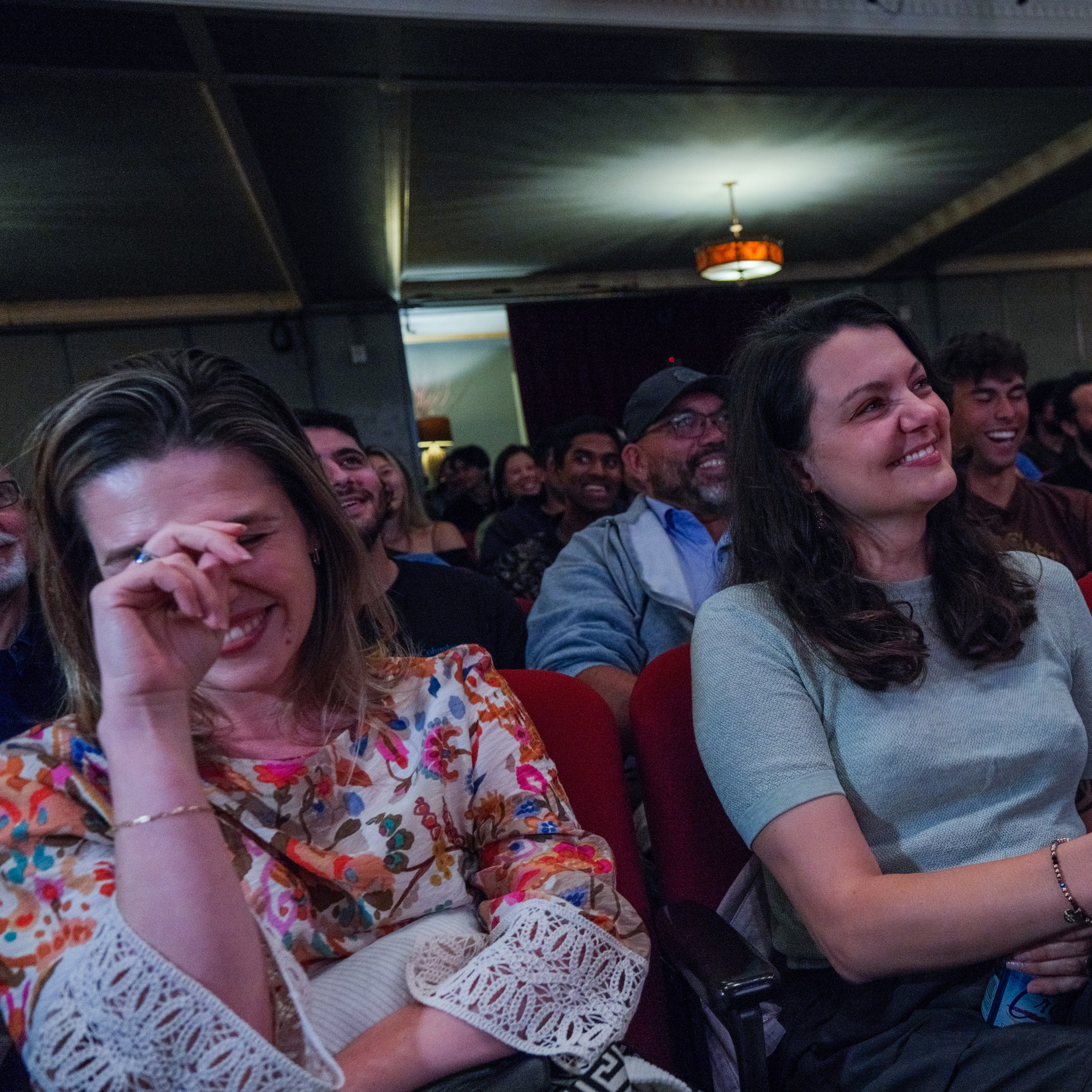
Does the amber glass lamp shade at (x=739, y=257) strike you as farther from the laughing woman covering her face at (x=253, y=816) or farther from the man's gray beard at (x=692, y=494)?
the laughing woman covering her face at (x=253, y=816)

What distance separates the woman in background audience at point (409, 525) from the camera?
297 centimetres

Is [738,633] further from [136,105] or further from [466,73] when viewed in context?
→ [136,105]

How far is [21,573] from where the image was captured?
1508 millimetres

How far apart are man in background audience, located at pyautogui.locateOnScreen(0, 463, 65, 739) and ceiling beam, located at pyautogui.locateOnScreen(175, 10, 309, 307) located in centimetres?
213

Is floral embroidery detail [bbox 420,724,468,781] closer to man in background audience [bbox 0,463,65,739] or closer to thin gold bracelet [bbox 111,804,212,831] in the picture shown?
thin gold bracelet [bbox 111,804,212,831]

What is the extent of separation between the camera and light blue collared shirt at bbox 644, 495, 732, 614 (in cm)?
203

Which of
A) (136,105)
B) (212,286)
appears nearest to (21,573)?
(136,105)

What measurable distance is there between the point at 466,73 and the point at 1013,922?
353cm

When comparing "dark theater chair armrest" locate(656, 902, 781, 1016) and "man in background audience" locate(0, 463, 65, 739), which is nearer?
"dark theater chair armrest" locate(656, 902, 781, 1016)

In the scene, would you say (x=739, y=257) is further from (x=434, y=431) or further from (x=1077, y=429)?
(x=434, y=431)

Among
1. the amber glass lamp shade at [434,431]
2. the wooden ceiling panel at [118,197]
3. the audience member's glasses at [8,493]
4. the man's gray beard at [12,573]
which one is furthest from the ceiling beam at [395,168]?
the man's gray beard at [12,573]

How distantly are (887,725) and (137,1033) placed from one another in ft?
2.86

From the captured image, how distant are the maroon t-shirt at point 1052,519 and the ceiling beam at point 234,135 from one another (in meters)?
2.89

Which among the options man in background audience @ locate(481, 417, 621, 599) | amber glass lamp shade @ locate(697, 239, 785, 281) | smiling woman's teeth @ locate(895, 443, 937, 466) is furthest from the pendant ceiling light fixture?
smiling woman's teeth @ locate(895, 443, 937, 466)
